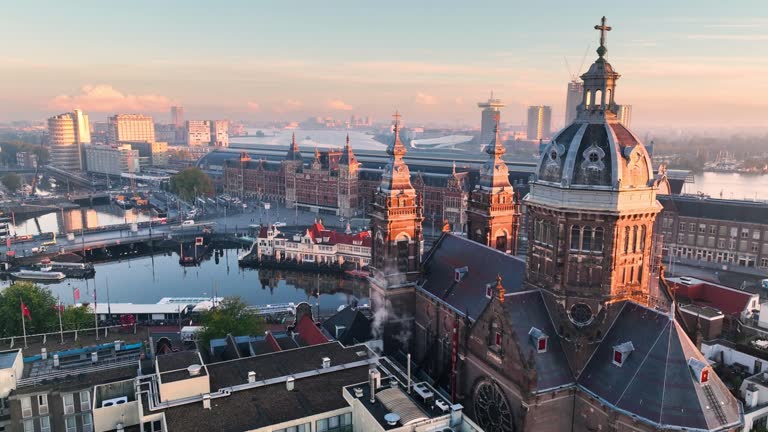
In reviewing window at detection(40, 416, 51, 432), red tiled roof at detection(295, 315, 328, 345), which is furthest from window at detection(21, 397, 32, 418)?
red tiled roof at detection(295, 315, 328, 345)

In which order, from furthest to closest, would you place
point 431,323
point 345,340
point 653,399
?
1. point 345,340
2. point 431,323
3. point 653,399

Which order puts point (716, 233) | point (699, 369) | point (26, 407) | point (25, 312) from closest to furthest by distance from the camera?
point (699, 369) < point (26, 407) < point (25, 312) < point (716, 233)

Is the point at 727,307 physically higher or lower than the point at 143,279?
higher

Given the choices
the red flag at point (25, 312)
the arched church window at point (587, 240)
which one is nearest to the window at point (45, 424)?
the red flag at point (25, 312)

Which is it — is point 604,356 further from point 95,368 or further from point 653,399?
point 95,368

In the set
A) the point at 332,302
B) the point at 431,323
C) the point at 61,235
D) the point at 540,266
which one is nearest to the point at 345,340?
the point at 431,323

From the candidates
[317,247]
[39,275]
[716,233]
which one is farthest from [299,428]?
[716,233]

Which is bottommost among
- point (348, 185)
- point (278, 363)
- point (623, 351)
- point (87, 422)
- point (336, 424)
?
point (87, 422)

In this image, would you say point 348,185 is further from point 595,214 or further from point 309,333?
point 595,214
